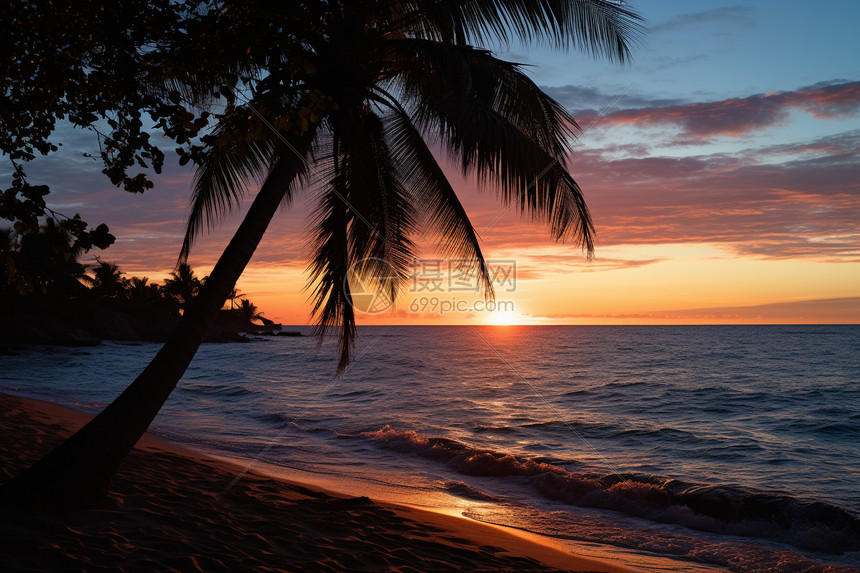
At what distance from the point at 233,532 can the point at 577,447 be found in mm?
9906

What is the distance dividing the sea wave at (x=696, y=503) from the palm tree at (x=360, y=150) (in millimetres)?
4160

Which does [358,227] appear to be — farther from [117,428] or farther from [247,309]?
[247,309]

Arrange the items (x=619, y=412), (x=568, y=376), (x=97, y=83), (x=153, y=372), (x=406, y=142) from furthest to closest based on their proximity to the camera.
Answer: (x=568, y=376) → (x=619, y=412) → (x=406, y=142) → (x=153, y=372) → (x=97, y=83)

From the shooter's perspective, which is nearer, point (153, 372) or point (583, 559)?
point (153, 372)

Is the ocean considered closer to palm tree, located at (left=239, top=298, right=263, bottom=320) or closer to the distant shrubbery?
the distant shrubbery

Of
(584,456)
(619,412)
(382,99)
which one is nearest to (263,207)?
(382,99)

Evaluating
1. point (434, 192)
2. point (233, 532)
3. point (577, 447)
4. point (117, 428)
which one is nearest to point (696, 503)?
point (577, 447)

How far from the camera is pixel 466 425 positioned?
15.9 m

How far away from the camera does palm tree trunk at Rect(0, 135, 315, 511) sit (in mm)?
4441

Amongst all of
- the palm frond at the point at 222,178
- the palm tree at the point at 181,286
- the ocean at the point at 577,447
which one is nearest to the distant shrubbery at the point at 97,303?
the palm tree at the point at 181,286

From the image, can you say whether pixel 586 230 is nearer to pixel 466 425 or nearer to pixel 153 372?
pixel 153 372

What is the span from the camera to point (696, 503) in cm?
892

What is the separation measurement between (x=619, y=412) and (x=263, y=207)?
16.6m

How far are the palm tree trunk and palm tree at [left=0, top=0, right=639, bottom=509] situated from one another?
0.01 m
